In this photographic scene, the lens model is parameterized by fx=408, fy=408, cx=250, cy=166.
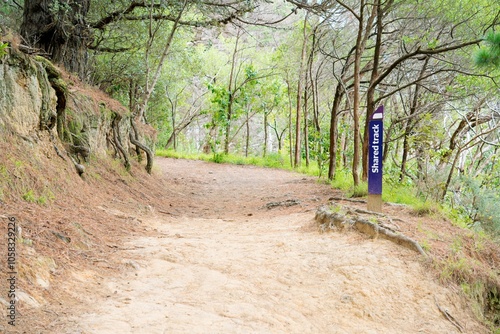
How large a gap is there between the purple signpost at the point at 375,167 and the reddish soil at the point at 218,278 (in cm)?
56

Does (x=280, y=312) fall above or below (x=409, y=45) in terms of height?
below

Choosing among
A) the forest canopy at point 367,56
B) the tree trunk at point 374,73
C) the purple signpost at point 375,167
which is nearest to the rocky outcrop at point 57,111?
the forest canopy at point 367,56

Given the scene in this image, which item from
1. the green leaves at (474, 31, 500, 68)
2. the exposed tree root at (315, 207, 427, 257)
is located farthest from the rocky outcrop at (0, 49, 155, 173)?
the green leaves at (474, 31, 500, 68)

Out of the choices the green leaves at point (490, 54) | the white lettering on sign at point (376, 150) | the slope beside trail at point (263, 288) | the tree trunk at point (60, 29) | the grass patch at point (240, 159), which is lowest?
the slope beside trail at point (263, 288)

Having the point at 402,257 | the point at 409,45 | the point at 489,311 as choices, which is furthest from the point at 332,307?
the point at 409,45

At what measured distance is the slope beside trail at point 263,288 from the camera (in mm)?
3344

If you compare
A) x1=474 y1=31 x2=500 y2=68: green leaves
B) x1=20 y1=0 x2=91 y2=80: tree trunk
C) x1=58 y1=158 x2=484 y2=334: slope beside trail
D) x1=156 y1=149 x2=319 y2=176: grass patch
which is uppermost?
x1=20 y1=0 x2=91 y2=80: tree trunk

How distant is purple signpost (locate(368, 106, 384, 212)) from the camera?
695 cm

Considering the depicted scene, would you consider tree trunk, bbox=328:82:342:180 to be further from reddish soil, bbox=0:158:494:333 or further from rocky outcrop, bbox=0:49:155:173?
rocky outcrop, bbox=0:49:155:173

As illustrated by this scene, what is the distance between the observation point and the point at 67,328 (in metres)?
2.86

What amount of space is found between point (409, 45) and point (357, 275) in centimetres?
1020

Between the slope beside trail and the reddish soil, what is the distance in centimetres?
1

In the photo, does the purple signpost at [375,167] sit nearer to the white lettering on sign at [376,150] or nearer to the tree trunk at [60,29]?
the white lettering on sign at [376,150]

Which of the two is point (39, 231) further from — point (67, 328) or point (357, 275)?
point (357, 275)
